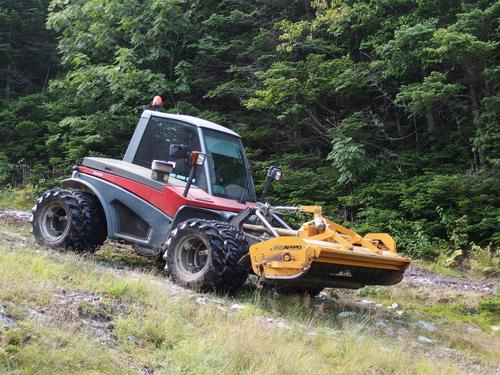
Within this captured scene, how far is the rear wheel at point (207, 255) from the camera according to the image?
5.87 m

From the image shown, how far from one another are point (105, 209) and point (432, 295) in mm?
4942

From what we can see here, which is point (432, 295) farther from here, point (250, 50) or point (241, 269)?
point (250, 50)

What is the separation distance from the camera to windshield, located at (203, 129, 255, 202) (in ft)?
23.8

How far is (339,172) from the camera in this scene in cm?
1206

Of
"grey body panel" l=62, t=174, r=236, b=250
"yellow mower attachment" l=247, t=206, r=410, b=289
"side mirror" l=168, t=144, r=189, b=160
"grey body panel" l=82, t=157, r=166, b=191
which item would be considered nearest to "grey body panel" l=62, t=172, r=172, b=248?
"grey body panel" l=62, t=174, r=236, b=250

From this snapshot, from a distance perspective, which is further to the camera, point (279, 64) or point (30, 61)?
point (30, 61)

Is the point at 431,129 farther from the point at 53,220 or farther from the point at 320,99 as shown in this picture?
the point at 53,220

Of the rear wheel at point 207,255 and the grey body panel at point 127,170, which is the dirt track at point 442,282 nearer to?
the grey body panel at point 127,170

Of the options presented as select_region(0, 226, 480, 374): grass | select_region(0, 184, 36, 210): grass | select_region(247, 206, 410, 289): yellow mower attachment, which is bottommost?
select_region(0, 184, 36, 210): grass

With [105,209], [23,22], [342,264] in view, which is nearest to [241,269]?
[342,264]

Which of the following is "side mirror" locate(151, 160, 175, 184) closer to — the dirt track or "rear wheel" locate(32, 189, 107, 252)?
"rear wheel" locate(32, 189, 107, 252)

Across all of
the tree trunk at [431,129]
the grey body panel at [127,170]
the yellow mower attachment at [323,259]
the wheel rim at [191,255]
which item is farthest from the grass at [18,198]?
the yellow mower attachment at [323,259]

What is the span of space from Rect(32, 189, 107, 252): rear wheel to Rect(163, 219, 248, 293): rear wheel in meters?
1.70

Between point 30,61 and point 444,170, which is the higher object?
point 30,61
